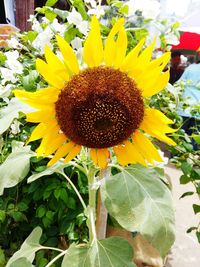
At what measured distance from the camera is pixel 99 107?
642mm

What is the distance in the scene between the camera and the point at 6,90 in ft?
3.34

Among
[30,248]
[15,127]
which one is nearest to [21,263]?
[30,248]

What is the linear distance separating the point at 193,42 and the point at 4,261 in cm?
565

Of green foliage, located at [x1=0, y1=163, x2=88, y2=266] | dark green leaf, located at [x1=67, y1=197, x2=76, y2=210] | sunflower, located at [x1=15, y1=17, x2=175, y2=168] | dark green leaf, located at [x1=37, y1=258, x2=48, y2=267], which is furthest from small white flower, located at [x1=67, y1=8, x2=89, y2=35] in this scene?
dark green leaf, located at [x1=37, y1=258, x2=48, y2=267]

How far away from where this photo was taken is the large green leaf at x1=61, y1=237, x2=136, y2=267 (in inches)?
28.1

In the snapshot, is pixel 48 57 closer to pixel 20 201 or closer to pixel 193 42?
pixel 20 201

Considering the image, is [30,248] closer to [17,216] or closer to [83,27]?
[17,216]

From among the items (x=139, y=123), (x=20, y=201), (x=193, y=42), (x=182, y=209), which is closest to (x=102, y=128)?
(x=139, y=123)

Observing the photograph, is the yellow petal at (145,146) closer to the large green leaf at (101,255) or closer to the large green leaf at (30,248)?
the large green leaf at (101,255)

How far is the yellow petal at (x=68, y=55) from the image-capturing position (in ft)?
2.10

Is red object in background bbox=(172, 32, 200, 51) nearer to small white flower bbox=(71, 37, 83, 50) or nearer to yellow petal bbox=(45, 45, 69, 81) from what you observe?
small white flower bbox=(71, 37, 83, 50)

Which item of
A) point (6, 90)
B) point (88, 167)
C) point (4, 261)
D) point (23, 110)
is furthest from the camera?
point (4, 261)

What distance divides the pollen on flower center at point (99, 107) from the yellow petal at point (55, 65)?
2cm

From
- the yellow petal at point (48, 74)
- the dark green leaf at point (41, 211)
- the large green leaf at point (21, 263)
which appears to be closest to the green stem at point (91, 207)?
the large green leaf at point (21, 263)
